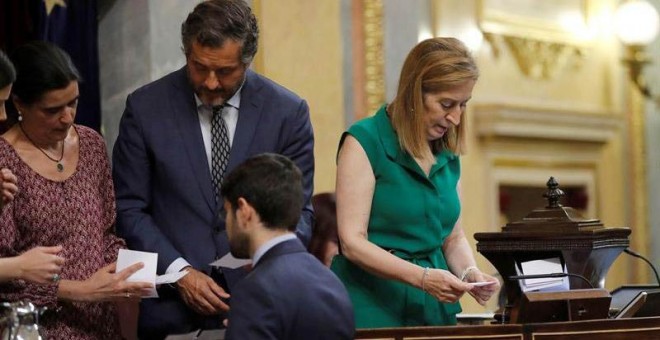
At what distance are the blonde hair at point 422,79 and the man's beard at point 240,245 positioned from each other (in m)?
1.05

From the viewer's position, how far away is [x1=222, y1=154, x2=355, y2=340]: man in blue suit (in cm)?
331

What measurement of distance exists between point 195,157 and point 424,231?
2.50 ft

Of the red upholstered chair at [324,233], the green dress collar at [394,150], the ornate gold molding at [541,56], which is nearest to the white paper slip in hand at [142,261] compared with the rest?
the green dress collar at [394,150]

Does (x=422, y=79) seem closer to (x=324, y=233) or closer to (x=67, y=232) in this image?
(x=67, y=232)

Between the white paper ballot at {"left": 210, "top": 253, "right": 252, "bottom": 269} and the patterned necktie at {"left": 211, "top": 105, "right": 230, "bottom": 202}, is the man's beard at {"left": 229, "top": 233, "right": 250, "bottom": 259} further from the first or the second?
the patterned necktie at {"left": 211, "top": 105, "right": 230, "bottom": 202}

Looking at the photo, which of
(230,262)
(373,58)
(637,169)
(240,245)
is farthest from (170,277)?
(637,169)

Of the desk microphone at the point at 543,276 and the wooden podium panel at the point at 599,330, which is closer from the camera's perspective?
the wooden podium panel at the point at 599,330

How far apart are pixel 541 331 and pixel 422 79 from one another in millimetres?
896

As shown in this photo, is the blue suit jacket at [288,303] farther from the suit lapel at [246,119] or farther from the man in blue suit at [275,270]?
the suit lapel at [246,119]

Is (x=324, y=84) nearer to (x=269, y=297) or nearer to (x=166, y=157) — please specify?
(x=166, y=157)

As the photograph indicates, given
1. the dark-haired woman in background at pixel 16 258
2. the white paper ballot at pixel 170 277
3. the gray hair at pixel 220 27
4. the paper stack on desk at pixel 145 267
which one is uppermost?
the gray hair at pixel 220 27

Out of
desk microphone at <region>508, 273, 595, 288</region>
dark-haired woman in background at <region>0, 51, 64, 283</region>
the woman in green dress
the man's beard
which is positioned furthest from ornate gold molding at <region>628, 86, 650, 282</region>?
the man's beard

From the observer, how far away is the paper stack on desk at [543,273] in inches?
173

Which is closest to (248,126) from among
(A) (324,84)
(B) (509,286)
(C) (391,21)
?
(B) (509,286)
